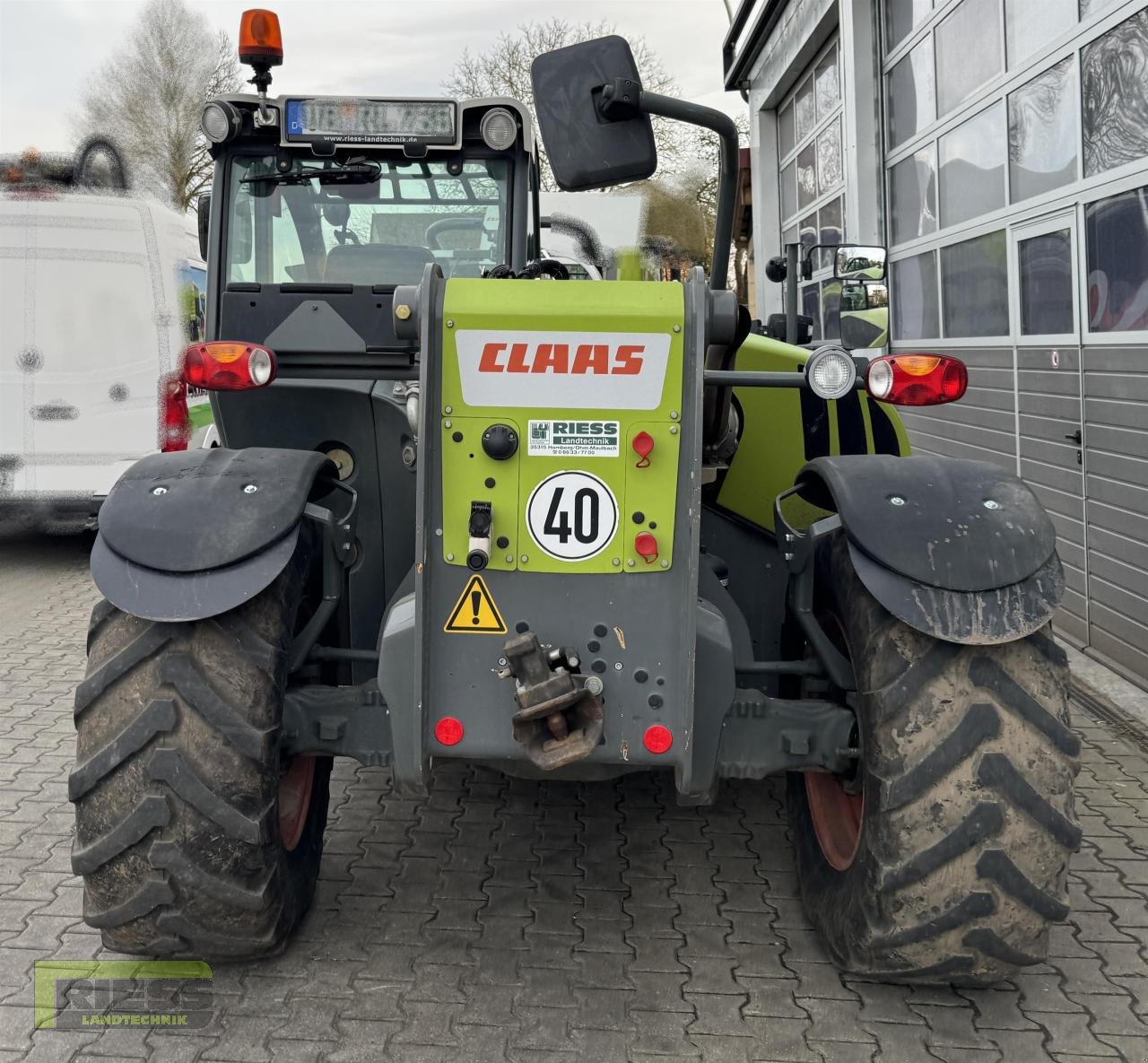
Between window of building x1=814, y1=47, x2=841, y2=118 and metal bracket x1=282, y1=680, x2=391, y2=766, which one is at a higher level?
window of building x1=814, y1=47, x2=841, y2=118

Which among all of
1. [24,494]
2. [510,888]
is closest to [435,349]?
[510,888]

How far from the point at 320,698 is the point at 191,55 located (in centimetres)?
3542

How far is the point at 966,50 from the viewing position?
348 inches

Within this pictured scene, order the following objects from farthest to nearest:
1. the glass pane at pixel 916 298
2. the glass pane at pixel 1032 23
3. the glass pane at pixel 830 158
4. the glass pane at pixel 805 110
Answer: the glass pane at pixel 805 110
the glass pane at pixel 830 158
the glass pane at pixel 916 298
the glass pane at pixel 1032 23

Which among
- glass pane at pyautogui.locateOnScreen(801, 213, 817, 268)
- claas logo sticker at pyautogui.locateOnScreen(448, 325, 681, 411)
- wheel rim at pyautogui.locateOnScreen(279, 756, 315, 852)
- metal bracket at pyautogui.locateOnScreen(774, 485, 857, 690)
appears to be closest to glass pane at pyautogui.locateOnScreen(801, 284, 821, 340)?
glass pane at pyautogui.locateOnScreen(801, 213, 817, 268)

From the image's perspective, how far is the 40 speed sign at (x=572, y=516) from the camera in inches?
112

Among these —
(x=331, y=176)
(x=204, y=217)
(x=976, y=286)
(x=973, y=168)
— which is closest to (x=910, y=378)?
(x=331, y=176)

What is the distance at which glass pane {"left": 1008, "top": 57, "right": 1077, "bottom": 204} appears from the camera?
6816 millimetres

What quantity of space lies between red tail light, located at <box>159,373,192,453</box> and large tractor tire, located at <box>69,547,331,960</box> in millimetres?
6870

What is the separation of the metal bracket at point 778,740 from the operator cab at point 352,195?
242 cm

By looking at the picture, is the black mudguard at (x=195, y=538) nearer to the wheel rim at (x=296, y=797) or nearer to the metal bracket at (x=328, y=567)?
the metal bracket at (x=328, y=567)

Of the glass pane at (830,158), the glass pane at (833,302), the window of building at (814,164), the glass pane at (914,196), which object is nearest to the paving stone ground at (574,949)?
the glass pane at (833,302)

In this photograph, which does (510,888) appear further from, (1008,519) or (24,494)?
(24,494)

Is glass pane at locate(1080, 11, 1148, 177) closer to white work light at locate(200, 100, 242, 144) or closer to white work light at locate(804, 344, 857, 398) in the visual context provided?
white work light at locate(804, 344, 857, 398)
